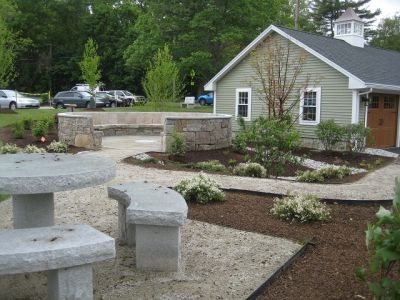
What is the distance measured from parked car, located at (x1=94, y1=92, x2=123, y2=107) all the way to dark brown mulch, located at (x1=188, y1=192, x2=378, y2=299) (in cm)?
2907

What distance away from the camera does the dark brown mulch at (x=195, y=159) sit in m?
9.98

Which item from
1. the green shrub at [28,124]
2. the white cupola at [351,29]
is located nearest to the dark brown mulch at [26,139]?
the green shrub at [28,124]

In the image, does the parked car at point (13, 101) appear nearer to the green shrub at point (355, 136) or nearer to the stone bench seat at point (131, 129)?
the stone bench seat at point (131, 129)

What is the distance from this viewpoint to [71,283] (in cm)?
310

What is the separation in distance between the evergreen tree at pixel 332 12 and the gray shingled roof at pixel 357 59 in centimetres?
3284

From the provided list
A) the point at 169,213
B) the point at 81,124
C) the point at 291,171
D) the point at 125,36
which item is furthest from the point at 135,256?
the point at 125,36

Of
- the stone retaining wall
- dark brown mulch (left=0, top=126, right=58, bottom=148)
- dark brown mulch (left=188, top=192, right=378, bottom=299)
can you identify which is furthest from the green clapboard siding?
dark brown mulch (left=188, top=192, right=378, bottom=299)

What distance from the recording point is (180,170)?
9484 millimetres

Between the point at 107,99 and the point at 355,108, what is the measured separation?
77.7ft

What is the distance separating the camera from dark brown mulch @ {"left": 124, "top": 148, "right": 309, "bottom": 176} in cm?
Result: 998

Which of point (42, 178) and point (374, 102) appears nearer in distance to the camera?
point (42, 178)

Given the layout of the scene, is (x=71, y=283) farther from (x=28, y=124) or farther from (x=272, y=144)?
(x=28, y=124)

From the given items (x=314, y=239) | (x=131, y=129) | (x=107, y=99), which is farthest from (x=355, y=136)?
(x=107, y=99)

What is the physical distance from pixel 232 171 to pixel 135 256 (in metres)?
5.74
